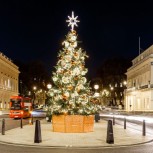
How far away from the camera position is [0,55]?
9788 cm

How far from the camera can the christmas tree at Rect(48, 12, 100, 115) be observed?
27516mm

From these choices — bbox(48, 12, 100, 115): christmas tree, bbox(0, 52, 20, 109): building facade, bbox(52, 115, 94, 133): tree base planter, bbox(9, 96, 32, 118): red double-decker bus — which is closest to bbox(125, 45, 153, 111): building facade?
bbox(0, 52, 20, 109): building facade

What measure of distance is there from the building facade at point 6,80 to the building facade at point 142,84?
30607mm

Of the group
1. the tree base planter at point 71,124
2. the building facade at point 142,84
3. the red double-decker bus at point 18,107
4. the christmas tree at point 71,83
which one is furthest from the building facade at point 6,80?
the tree base planter at point 71,124

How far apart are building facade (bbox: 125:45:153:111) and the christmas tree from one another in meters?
61.4

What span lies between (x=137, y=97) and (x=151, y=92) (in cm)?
1537

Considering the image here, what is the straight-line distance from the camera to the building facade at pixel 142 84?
90.8 m

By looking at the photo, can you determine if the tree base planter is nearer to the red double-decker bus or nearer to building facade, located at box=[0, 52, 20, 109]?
the red double-decker bus

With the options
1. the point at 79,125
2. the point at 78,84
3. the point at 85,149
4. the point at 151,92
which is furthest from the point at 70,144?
the point at 151,92

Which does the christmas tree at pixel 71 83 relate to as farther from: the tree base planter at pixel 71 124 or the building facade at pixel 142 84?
the building facade at pixel 142 84

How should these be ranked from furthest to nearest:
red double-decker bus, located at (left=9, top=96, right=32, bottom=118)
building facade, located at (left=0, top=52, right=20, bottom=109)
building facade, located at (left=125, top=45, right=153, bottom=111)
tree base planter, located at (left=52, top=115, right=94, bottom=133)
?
building facade, located at (left=0, top=52, right=20, bottom=109), building facade, located at (left=125, top=45, right=153, bottom=111), red double-decker bus, located at (left=9, top=96, right=32, bottom=118), tree base planter, located at (left=52, top=115, right=94, bottom=133)

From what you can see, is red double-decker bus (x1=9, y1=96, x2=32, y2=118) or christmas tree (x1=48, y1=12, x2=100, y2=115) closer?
Result: christmas tree (x1=48, y1=12, x2=100, y2=115)

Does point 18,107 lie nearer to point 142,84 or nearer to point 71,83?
point 71,83

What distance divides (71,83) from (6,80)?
8428 centimetres
